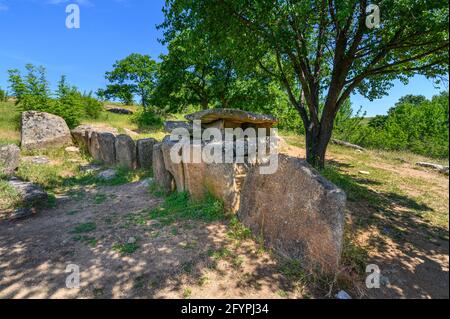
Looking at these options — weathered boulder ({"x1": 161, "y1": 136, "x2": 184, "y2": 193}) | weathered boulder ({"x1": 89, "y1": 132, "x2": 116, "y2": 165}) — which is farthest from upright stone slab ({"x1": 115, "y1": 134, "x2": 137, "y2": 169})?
weathered boulder ({"x1": 161, "y1": 136, "x2": 184, "y2": 193})

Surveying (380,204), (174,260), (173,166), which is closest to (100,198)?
(173,166)

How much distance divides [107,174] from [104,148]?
2296 millimetres

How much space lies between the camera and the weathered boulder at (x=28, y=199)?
5609 mm

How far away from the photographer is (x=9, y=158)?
836 centimetres

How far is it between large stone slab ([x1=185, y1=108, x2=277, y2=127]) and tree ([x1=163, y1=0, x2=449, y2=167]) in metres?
2.20

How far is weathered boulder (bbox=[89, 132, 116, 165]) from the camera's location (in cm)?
1053

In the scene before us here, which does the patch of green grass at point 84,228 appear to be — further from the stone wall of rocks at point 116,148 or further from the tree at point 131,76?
the tree at point 131,76

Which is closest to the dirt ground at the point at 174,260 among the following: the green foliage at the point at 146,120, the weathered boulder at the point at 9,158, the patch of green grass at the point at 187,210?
the patch of green grass at the point at 187,210

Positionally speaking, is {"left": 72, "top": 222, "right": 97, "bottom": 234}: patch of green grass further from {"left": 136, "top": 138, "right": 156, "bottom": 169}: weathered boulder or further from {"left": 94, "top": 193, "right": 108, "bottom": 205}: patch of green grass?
{"left": 136, "top": 138, "right": 156, "bottom": 169}: weathered boulder

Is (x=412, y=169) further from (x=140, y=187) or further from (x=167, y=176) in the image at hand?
(x=140, y=187)

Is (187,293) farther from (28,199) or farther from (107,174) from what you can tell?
(107,174)

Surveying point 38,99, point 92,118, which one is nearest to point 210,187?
point 38,99

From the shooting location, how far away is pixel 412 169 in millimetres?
9164

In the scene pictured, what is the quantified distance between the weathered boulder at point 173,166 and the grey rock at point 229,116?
3076mm
